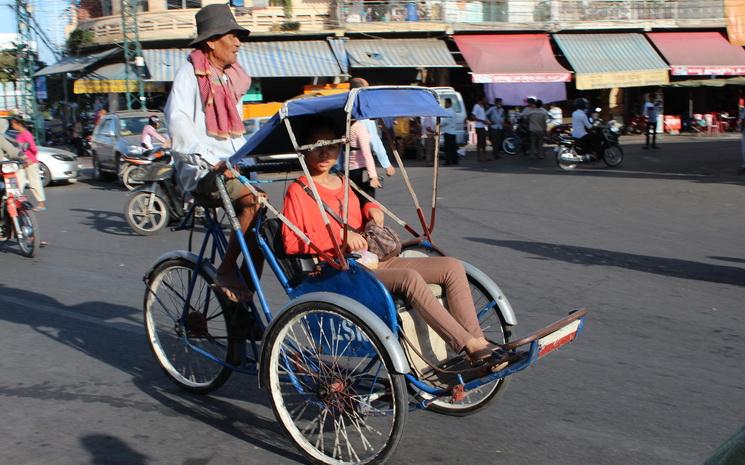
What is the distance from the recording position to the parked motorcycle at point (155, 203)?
11727mm

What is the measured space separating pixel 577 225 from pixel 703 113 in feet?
89.7

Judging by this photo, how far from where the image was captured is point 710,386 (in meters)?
4.91

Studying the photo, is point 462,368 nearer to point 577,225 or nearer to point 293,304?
point 293,304

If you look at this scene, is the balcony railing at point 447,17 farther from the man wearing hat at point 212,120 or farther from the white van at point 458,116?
the man wearing hat at point 212,120

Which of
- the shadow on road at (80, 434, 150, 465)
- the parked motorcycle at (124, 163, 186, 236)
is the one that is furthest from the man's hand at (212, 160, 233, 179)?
the parked motorcycle at (124, 163, 186, 236)

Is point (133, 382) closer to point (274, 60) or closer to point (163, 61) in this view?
point (274, 60)

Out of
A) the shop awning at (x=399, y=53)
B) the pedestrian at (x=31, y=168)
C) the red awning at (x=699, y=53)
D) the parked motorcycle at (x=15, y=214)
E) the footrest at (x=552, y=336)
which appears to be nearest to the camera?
the footrest at (x=552, y=336)

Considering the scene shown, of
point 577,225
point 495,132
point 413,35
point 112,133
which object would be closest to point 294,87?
point 413,35

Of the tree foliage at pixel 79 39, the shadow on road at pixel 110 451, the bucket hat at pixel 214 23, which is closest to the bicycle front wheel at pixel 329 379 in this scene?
the shadow on road at pixel 110 451

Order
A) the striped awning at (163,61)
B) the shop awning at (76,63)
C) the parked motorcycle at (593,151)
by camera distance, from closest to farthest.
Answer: the parked motorcycle at (593,151) < the striped awning at (163,61) < the shop awning at (76,63)

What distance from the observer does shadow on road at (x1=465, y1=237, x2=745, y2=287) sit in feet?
27.0

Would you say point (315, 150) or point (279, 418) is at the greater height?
point (315, 150)

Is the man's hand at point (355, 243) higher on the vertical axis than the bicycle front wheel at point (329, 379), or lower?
higher

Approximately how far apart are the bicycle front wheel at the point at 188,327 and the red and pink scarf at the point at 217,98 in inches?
32.3
